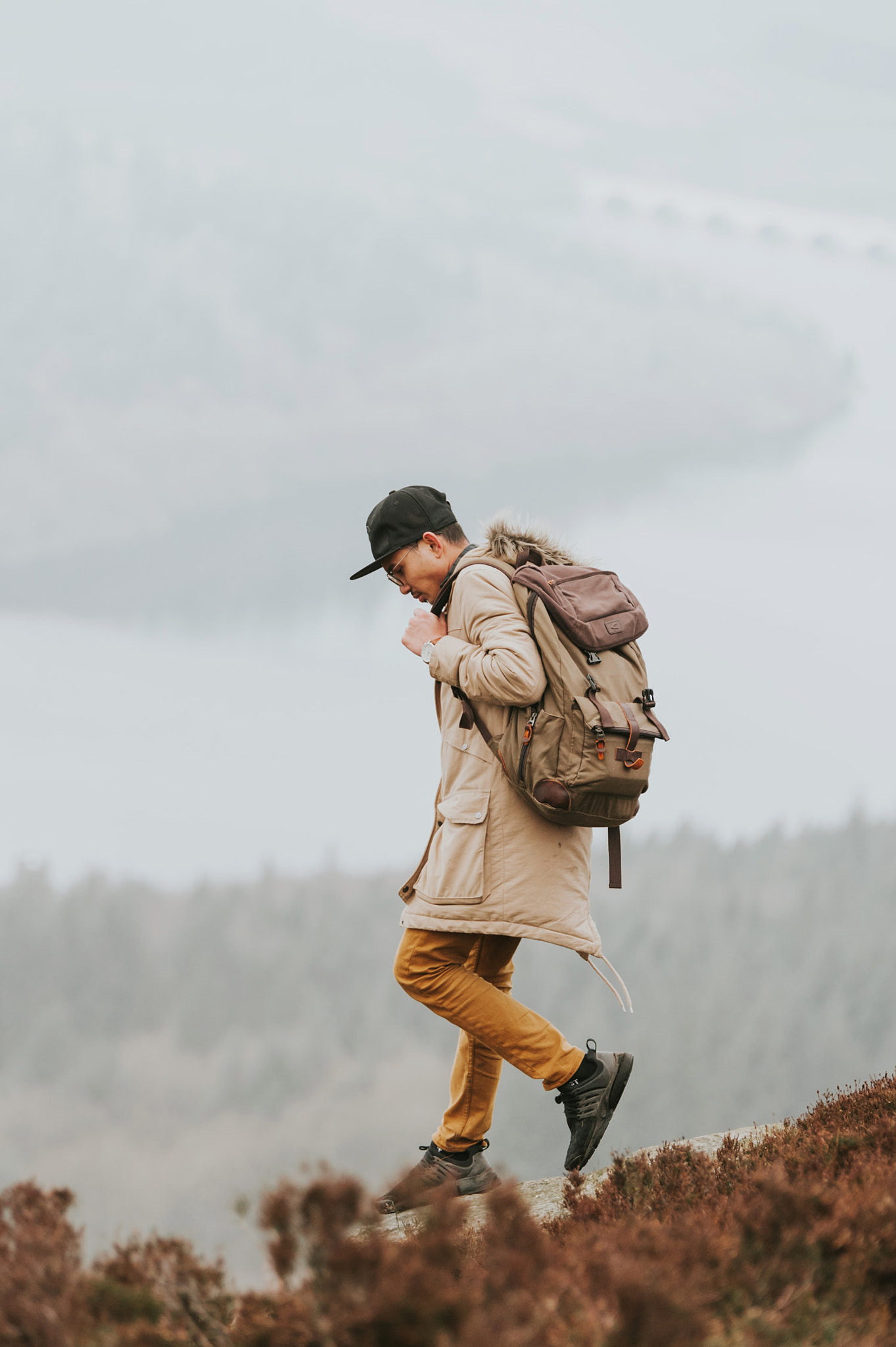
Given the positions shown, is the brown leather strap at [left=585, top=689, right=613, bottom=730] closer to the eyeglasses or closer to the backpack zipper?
the backpack zipper

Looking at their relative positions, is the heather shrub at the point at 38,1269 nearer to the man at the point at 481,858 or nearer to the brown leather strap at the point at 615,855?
the man at the point at 481,858

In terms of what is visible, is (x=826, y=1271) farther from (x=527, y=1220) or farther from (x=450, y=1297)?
(x=450, y=1297)

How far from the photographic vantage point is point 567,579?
4520mm

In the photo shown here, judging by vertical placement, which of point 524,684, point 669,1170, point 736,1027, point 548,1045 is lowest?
point 669,1170

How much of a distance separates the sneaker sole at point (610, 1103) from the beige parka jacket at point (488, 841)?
1.93 ft

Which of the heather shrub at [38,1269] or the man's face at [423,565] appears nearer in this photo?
the heather shrub at [38,1269]

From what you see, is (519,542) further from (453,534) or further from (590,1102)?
(590,1102)

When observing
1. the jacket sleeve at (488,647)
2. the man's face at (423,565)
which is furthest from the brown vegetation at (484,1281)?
the man's face at (423,565)

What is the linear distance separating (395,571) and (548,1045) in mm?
1938

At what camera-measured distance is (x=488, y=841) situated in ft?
14.7

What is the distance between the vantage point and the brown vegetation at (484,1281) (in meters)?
2.26

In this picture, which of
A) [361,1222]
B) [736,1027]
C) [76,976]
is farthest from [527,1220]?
[76,976]

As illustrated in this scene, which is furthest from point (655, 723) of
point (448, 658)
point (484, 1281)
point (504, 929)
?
point (484, 1281)

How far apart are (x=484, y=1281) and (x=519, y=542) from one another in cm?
286
